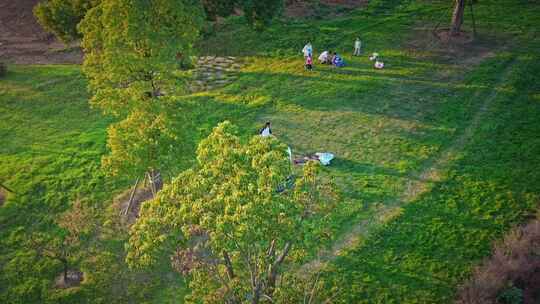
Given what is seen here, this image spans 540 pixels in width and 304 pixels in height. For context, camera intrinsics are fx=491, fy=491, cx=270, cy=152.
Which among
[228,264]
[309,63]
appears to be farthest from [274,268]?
[309,63]

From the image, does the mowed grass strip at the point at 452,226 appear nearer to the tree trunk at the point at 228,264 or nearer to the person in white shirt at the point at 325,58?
the tree trunk at the point at 228,264

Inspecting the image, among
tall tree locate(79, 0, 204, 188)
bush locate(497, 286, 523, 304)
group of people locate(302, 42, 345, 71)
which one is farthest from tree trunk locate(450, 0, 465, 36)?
bush locate(497, 286, 523, 304)

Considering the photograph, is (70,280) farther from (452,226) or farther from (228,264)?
(452,226)

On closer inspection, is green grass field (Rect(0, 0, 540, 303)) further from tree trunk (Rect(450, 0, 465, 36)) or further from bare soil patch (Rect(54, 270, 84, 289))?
tree trunk (Rect(450, 0, 465, 36))

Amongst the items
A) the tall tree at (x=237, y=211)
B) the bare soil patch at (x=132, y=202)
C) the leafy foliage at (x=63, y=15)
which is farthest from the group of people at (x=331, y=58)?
the tall tree at (x=237, y=211)

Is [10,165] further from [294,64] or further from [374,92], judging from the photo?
[374,92]

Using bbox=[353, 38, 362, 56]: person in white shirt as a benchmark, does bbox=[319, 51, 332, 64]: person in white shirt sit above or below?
below
